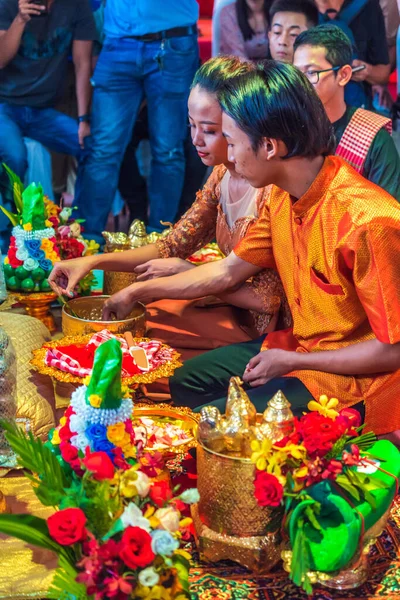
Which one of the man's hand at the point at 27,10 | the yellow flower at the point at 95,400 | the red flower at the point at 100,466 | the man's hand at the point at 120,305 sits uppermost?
the man's hand at the point at 27,10

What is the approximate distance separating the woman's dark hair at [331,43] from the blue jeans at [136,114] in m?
1.26

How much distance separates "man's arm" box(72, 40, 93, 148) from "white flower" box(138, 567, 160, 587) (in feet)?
12.6

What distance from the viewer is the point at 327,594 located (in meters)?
2.09

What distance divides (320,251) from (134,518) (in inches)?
41.6

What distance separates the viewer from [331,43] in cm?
394

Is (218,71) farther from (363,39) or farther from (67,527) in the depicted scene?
(363,39)

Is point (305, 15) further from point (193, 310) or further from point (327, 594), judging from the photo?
point (327, 594)

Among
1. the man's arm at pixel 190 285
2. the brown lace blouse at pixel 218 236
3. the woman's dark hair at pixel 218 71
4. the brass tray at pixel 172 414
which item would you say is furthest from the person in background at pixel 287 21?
the brass tray at pixel 172 414

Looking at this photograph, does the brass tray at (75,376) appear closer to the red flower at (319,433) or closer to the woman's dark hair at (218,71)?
the red flower at (319,433)

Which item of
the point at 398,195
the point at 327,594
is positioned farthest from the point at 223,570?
the point at 398,195

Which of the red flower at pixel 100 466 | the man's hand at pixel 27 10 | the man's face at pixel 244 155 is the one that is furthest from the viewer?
the man's hand at pixel 27 10

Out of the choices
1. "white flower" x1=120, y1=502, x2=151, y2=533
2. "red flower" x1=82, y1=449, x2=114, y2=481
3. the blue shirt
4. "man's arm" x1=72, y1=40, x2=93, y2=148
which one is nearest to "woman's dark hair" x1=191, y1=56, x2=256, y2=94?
"red flower" x1=82, y1=449, x2=114, y2=481

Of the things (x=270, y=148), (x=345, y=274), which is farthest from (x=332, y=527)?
(x=270, y=148)

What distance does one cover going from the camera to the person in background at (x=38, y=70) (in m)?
4.94
